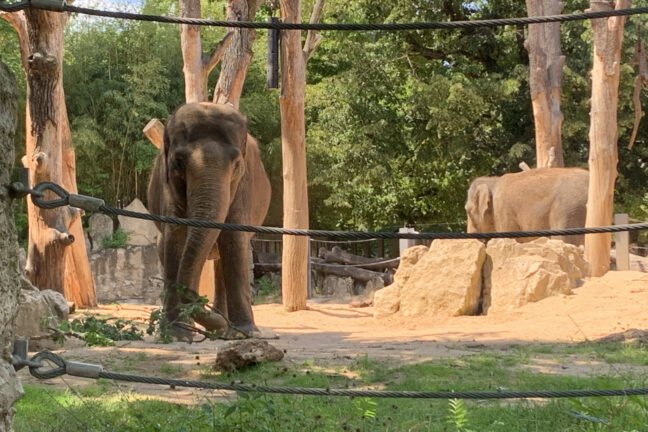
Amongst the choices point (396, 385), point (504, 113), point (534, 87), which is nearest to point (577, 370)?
point (396, 385)

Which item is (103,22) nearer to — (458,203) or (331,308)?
(458,203)

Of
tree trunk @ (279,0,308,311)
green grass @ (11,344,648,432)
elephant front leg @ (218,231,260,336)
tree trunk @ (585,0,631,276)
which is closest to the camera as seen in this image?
green grass @ (11,344,648,432)

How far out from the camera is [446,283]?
12.6m

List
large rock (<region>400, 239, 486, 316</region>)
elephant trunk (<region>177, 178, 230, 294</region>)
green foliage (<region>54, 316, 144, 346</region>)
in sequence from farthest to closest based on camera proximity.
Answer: large rock (<region>400, 239, 486, 316</region>) < elephant trunk (<region>177, 178, 230, 294</region>) < green foliage (<region>54, 316, 144, 346</region>)

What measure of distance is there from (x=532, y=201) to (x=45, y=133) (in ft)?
30.2

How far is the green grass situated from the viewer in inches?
159

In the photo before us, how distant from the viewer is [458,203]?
2702cm

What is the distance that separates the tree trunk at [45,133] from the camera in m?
12.1

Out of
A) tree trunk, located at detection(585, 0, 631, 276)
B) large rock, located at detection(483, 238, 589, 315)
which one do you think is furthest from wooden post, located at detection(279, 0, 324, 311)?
tree trunk, located at detection(585, 0, 631, 276)

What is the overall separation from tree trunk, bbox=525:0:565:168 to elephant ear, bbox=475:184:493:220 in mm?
1339

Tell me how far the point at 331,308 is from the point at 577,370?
29.7 ft

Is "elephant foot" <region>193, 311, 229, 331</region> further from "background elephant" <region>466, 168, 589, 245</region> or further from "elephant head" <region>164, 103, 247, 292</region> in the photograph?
"background elephant" <region>466, 168, 589, 245</region>

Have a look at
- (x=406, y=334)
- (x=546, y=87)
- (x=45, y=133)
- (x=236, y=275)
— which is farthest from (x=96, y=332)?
(x=546, y=87)

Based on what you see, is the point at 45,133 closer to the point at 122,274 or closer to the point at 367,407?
the point at 122,274
